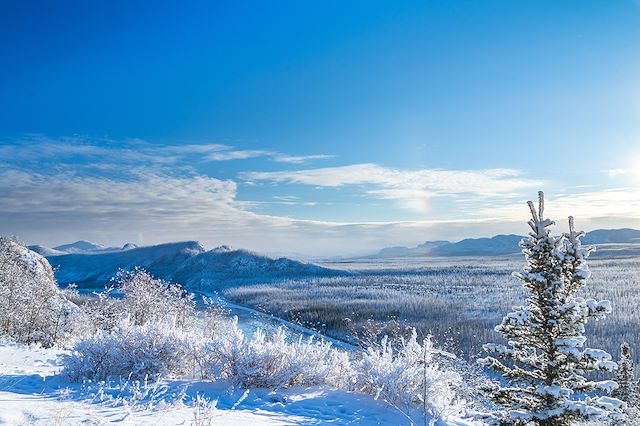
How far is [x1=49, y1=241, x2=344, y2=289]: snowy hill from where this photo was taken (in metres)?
132

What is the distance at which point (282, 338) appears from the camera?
9.74 metres

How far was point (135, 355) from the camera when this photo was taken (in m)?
9.66

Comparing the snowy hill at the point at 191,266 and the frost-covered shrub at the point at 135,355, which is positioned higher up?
the frost-covered shrub at the point at 135,355

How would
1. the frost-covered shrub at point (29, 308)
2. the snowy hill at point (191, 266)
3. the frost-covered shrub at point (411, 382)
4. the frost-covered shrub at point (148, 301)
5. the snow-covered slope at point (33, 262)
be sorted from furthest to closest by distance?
the snowy hill at point (191, 266), the snow-covered slope at point (33, 262), the frost-covered shrub at point (148, 301), the frost-covered shrub at point (29, 308), the frost-covered shrub at point (411, 382)

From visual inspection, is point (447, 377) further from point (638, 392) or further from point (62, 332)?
point (62, 332)

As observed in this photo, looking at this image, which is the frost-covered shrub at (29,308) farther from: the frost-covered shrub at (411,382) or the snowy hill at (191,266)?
the snowy hill at (191,266)

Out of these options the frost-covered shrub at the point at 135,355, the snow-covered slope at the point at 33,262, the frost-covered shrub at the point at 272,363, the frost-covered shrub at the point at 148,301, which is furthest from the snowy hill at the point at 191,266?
the frost-covered shrub at the point at 272,363

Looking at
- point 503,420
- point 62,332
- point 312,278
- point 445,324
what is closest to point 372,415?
point 503,420

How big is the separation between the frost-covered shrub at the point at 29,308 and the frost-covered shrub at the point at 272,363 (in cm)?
1517

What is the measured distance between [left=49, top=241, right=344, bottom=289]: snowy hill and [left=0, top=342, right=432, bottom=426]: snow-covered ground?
4390 inches

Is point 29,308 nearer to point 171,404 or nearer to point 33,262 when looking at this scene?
point 33,262

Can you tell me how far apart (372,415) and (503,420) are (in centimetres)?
198

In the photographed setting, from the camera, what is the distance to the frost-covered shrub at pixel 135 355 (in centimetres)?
940

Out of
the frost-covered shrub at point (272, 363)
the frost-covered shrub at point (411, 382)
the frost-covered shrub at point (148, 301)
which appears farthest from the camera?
the frost-covered shrub at point (148, 301)
